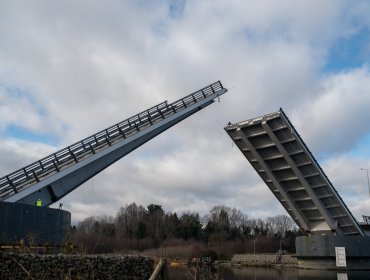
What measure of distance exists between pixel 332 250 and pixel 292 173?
17.6 ft

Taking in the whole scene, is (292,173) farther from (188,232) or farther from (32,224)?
(188,232)

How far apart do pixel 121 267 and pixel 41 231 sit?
3.98 metres

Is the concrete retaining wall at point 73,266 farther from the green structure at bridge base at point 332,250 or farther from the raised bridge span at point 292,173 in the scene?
the green structure at bridge base at point 332,250

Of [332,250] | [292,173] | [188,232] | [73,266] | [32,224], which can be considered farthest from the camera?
[188,232]

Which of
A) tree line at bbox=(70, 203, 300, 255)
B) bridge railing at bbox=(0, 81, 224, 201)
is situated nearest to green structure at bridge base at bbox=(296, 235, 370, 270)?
bridge railing at bbox=(0, 81, 224, 201)

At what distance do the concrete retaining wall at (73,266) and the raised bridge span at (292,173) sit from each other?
10.2 meters

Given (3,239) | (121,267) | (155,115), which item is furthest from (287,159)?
(3,239)

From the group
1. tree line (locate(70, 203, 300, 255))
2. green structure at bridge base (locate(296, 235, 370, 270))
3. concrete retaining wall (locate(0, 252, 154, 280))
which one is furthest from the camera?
tree line (locate(70, 203, 300, 255))

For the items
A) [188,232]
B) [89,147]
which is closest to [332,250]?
[89,147]

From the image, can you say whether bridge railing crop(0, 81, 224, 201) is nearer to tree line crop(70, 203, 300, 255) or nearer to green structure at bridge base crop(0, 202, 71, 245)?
green structure at bridge base crop(0, 202, 71, 245)

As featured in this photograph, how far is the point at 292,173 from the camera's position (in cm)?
1991

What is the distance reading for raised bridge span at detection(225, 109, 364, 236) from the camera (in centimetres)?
1841

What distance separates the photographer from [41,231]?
41.2ft

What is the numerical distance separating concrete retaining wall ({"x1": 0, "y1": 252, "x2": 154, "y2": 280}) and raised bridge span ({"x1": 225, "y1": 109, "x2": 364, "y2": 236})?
10.2 metres
